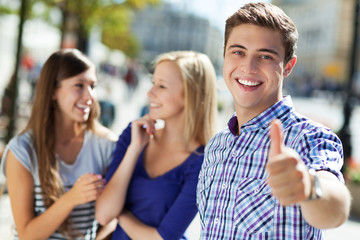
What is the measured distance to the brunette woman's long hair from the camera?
7.84 ft

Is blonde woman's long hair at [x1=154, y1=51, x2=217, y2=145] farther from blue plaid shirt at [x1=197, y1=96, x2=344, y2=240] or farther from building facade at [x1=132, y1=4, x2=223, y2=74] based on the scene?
building facade at [x1=132, y1=4, x2=223, y2=74]

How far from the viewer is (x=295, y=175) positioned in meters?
1.14

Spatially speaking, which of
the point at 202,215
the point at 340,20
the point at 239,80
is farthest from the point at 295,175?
the point at 340,20

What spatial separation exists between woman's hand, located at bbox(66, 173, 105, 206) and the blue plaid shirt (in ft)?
2.00

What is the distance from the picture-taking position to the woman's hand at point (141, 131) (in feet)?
7.71

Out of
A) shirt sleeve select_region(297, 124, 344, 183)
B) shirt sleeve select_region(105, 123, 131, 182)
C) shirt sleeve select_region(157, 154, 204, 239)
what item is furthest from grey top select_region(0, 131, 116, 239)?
shirt sleeve select_region(297, 124, 344, 183)

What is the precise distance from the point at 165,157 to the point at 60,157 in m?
0.61

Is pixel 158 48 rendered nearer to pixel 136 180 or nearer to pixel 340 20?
pixel 340 20

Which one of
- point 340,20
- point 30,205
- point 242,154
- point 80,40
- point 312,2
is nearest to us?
point 242,154

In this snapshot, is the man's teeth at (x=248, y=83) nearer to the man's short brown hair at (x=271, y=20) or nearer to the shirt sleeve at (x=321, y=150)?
the man's short brown hair at (x=271, y=20)

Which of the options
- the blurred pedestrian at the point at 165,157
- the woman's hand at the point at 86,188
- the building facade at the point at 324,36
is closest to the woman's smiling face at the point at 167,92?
the blurred pedestrian at the point at 165,157

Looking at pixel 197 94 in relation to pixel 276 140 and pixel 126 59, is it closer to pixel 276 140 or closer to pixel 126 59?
pixel 276 140

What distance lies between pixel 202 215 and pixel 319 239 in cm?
48

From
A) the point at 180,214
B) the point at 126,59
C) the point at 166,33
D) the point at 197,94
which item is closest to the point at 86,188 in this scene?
the point at 180,214
